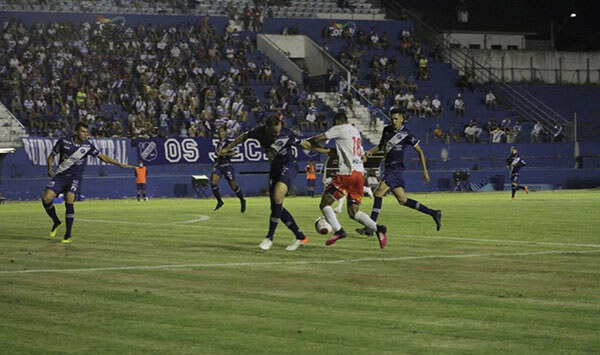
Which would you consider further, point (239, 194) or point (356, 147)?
point (239, 194)

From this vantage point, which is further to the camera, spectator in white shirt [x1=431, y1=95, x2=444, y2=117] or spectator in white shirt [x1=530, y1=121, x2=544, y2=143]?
spectator in white shirt [x1=431, y1=95, x2=444, y2=117]

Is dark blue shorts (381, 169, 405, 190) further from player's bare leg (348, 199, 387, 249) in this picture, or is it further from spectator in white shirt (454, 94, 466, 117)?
spectator in white shirt (454, 94, 466, 117)

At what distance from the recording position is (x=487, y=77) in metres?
68.4

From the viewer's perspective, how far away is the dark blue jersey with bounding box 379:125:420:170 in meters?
20.9

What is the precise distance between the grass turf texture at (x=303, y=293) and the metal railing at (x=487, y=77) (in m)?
41.3

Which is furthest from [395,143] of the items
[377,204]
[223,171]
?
[223,171]

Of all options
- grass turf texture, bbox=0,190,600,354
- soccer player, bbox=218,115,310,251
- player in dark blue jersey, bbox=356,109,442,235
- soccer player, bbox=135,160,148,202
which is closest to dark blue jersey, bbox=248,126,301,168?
soccer player, bbox=218,115,310,251

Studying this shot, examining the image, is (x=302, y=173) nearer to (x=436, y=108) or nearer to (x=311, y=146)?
(x=436, y=108)

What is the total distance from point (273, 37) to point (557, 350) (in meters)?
55.7

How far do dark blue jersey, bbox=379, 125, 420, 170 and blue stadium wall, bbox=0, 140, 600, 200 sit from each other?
94.0 feet

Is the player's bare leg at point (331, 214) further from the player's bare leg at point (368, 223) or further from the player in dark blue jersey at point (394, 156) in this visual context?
the player in dark blue jersey at point (394, 156)

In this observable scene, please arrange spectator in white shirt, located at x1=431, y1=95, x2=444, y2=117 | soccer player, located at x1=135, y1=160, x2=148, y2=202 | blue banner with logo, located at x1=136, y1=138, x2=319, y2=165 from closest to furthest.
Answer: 1. soccer player, located at x1=135, y1=160, x2=148, y2=202
2. blue banner with logo, located at x1=136, y1=138, x2=319, y2=165
3. spectator in white shirt, located at x1=431, y1=95, x2=444, y2=117

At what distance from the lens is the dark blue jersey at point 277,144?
711 inches

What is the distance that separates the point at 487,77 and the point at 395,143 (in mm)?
48781
